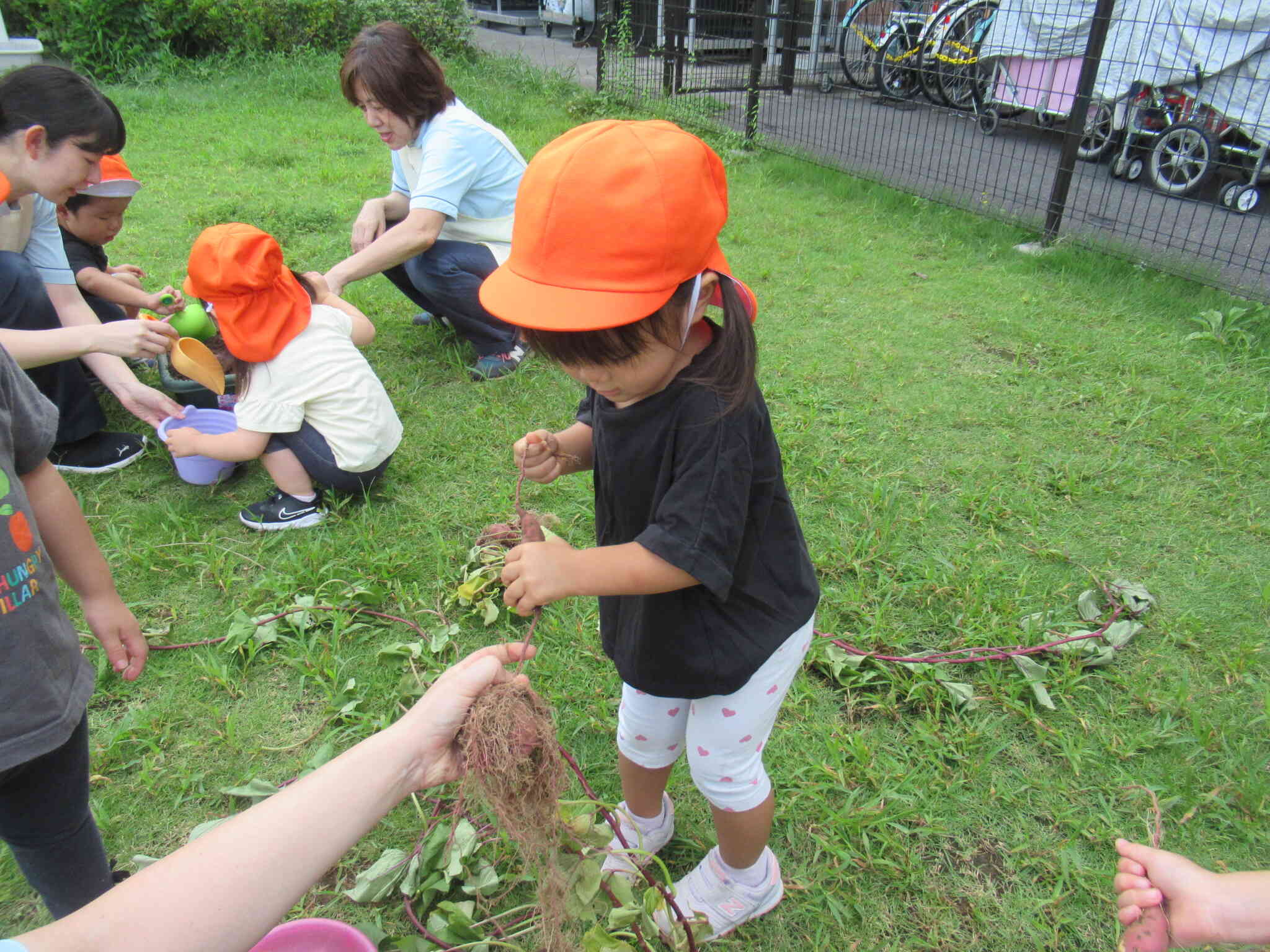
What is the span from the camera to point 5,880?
184cm

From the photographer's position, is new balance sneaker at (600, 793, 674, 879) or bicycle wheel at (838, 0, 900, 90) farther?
bicycle wheel at (838, 0, 900, 90)

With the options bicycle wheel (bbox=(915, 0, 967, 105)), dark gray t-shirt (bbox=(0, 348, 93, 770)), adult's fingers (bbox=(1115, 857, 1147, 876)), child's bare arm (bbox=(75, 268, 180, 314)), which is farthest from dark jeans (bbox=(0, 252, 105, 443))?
bicycle wheel (bbox=(915, 0, 967, 105))

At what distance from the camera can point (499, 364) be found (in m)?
3.90

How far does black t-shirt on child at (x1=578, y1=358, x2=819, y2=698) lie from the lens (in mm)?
1230

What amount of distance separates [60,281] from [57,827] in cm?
238

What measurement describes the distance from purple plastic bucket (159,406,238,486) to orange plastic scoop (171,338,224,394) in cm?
22

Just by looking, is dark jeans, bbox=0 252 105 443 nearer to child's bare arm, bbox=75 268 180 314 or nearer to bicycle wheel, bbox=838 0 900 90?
child's bare arm, bbox=75 268 180 314

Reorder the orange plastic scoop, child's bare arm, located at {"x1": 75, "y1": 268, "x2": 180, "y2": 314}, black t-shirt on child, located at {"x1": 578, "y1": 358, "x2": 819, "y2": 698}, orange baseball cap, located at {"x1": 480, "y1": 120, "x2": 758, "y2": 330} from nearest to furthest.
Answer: orange baseball cap, located at {"x1": 480, "y1": 120, "x2": 758, "y2": 330}, black t-shirt on child, located at {"x1": 578, "y1": 358, "x2": 819, "y2": 698}, the orange plastic scoop, child's bare arm, located at {"x1": 75, "y1": 268, "x2": 180, "y2": 314}

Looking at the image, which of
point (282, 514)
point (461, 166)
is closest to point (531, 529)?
point (282, 514)

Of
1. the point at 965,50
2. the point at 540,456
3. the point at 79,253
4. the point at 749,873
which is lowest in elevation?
the point at 749,873

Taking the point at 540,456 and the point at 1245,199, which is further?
the point at 1245,199

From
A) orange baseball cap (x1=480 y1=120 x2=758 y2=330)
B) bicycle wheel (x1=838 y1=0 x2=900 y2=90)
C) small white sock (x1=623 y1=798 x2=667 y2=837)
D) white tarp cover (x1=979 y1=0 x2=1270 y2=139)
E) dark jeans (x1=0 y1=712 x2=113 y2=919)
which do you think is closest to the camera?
orange baseball cap (x1=480 y1=120 x2=758 y2=330)

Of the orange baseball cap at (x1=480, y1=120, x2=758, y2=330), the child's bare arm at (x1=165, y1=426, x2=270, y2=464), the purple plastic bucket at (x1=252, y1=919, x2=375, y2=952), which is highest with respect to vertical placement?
the orange baseball cap at (x1=480, y1=120, x2=758, y2=330)

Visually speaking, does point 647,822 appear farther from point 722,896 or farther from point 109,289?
point 109,289
